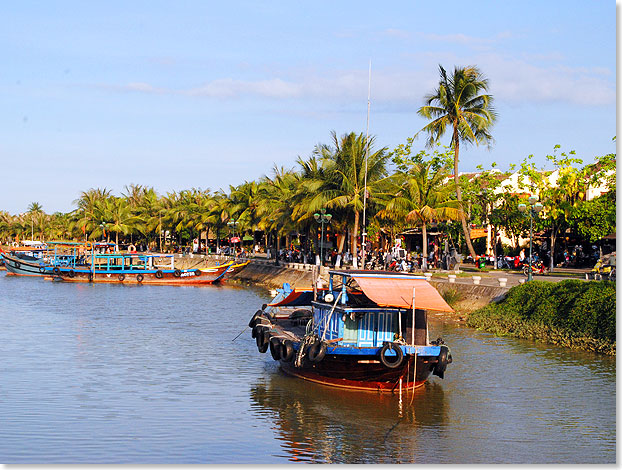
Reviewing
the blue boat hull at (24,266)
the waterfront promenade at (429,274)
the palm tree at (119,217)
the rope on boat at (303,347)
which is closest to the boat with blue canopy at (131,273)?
the blue boat hull at (24,266)

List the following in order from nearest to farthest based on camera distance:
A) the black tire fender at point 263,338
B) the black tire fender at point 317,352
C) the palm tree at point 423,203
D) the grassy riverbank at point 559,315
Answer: the black tire fender at point 317,352
the black tire fender at point 263,338
the grassy riverbank at point 559,315
the palm tree at point 423,203

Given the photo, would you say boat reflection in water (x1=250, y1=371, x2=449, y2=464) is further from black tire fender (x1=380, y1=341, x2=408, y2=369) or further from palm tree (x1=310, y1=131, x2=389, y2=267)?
palm tree (x1=310, y1=131, x2=389, y2=267)

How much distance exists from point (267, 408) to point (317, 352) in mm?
1902

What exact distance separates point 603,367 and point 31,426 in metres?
15.4

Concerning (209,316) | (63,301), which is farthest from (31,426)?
(63,301)

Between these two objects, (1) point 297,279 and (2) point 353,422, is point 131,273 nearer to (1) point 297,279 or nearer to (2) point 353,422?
(1) point 297,279

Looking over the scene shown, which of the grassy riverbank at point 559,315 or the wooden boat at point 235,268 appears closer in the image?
the grassy riverbank at point 559,315

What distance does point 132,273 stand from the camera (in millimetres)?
57906

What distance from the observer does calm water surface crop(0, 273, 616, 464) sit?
14.1 meters

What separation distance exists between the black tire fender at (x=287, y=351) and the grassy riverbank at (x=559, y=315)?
9887 mm

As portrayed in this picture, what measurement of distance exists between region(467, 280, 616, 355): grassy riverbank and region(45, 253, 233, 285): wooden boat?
30.0 m

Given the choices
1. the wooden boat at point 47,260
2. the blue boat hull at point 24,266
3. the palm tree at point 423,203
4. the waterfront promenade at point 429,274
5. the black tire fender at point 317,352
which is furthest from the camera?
the blue boat hull at point 24,266

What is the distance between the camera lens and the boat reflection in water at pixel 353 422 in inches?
556

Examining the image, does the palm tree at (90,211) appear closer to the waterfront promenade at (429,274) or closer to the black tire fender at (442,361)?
the waterfront promenade at (429,274)
